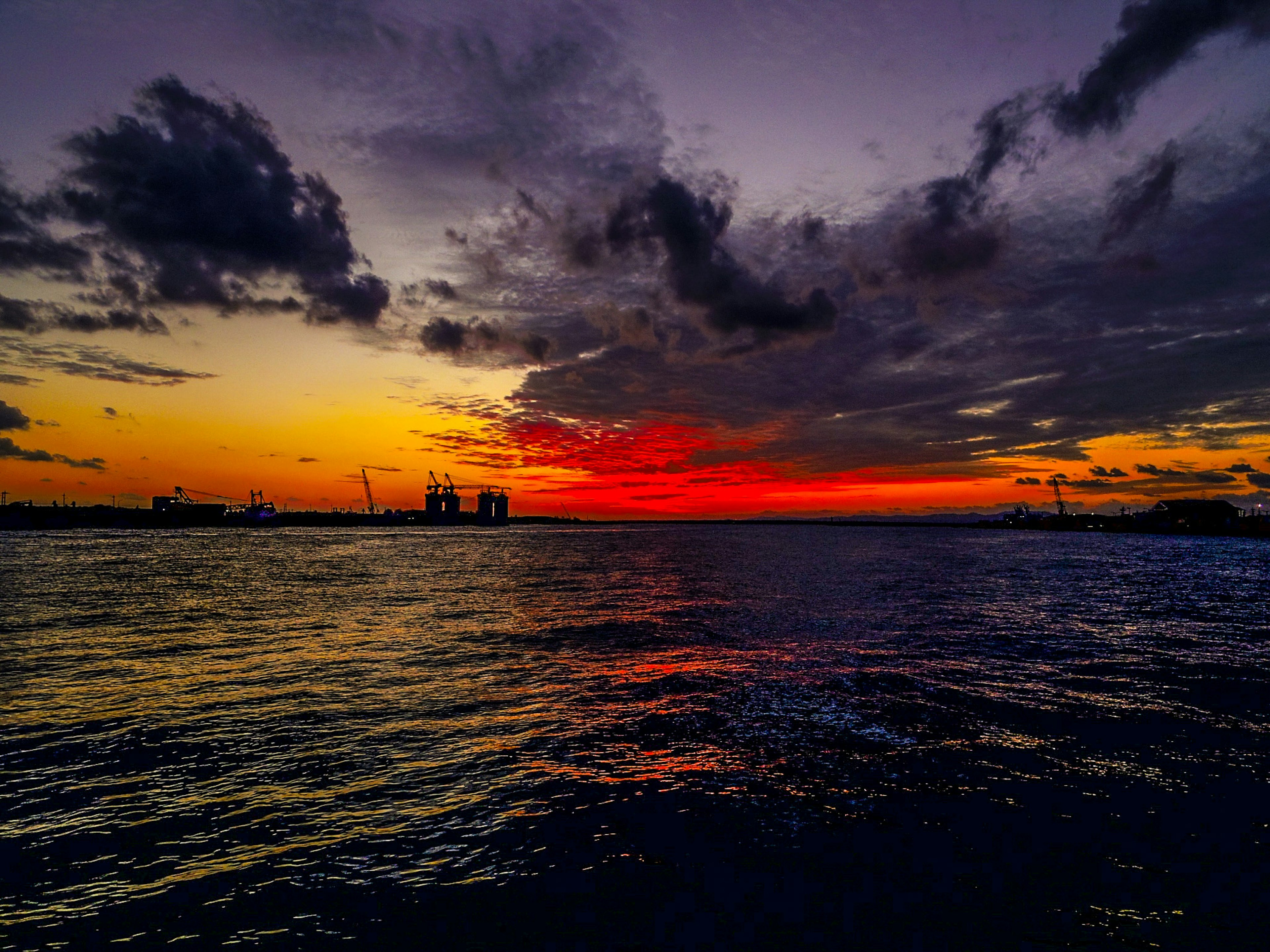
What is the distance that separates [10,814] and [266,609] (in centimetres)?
2674

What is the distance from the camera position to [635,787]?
10289mm

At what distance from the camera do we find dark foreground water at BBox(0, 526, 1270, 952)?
22.4ft

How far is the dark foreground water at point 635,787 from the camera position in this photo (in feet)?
22.4

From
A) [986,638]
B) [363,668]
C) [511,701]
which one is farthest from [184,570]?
[986,638]

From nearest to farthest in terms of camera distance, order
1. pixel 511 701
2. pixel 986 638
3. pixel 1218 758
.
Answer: pixel 1218 758 → pixel 511 701 → pixel 986 638

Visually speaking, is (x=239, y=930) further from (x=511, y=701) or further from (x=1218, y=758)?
(x=1218, y=758)

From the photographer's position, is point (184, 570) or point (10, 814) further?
point (184, 570)

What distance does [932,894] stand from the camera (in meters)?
7.20

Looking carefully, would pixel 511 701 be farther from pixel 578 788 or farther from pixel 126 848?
pixel 126 848

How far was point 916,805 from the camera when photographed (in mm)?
9492

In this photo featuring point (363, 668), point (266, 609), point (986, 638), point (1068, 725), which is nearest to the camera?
point (1068, 725)

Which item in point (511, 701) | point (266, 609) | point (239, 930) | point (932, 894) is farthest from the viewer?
point (266, 609)

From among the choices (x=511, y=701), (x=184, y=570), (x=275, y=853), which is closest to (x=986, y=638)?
(x=511, y=701)

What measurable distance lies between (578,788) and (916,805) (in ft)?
18.2
